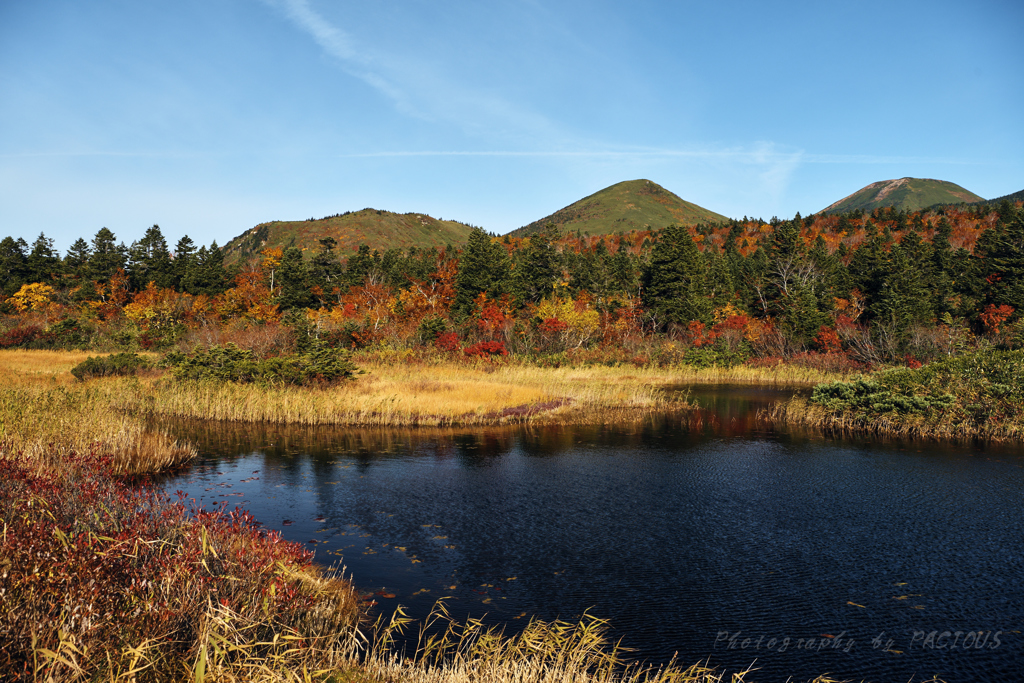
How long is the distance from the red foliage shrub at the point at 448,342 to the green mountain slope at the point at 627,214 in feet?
361

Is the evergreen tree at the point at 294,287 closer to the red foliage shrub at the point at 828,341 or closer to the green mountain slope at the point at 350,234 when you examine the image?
the red foliage shrub at the point at 828,341

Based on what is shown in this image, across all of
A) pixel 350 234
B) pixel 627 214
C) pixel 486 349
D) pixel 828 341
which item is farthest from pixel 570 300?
pixel 627 214

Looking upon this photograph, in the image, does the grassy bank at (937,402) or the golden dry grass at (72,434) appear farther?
the grassy bank at (937,402)

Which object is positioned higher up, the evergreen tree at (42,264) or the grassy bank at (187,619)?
the evergreen tree at (42,264)

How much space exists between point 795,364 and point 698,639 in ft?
147

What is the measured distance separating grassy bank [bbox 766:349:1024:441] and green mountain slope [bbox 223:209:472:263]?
123 meters

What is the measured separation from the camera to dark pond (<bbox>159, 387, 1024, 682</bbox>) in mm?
7414

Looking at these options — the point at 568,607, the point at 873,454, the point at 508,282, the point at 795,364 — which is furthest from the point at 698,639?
the point at 508,282

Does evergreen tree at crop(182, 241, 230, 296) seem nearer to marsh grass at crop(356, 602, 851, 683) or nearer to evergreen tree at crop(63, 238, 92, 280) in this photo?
evergreen tree at crop(63, 238, 92, 280)

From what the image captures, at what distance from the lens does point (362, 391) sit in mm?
26203

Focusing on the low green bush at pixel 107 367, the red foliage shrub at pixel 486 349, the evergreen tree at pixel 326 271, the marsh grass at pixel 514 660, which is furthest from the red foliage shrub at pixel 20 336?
the marsh grass at pixel 514 660

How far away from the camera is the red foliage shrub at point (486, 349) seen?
41188 millimetres

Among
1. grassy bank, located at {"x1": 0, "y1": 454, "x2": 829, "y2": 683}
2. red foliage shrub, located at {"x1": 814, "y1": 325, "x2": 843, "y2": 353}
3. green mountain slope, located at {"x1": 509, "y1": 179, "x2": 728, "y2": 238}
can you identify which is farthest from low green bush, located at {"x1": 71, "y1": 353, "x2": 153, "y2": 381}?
green mountain slope, located at {"x1": 509, "y1": 179, "x2": 728, "y2": 238}

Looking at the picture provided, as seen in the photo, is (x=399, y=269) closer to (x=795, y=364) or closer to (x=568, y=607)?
(x=795, y=364)
